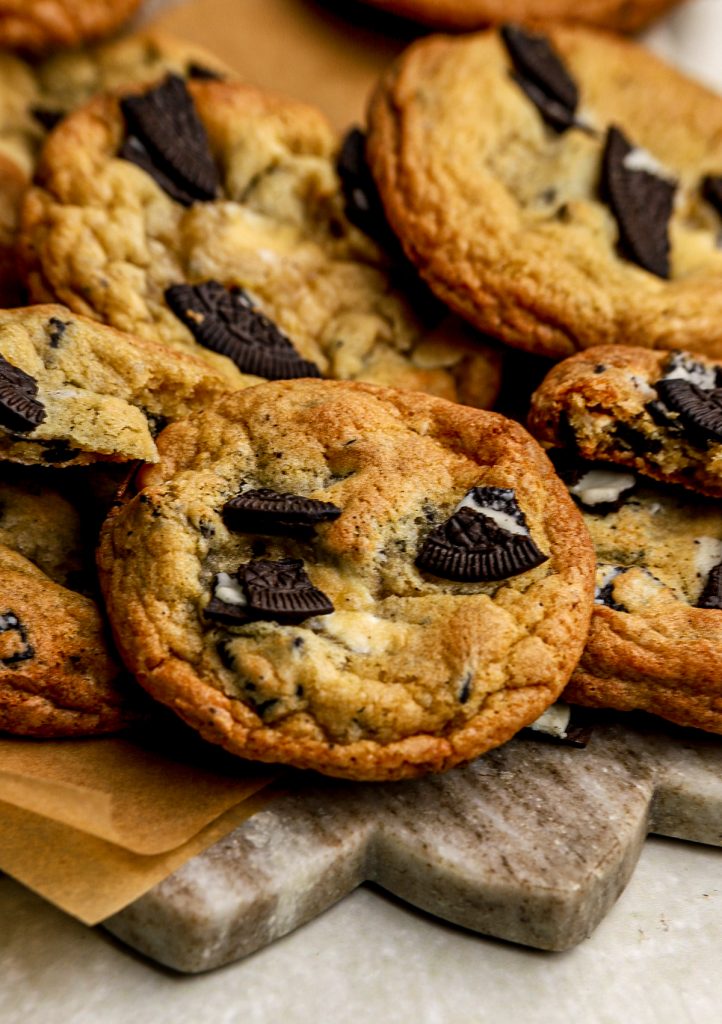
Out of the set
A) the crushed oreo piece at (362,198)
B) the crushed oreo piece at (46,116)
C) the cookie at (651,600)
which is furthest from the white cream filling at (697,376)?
the crushed oreo piece at (46,116)

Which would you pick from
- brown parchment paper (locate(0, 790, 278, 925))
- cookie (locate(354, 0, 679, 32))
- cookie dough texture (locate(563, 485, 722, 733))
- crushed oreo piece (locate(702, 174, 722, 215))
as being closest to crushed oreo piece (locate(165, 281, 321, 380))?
cookie dough texture (locate(563, 485, 722, 733))

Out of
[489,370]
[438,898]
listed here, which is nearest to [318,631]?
[438,898]

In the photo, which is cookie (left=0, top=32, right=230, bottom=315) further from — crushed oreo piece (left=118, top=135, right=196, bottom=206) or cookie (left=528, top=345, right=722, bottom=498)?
cookie (left=528, top=345, right=722, bottom=498)

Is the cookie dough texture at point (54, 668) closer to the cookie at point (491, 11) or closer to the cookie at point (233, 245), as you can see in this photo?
the cookie at point (233, 245)

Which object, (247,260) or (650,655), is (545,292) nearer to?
(247,260)

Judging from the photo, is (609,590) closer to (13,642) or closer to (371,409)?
(371,409)
